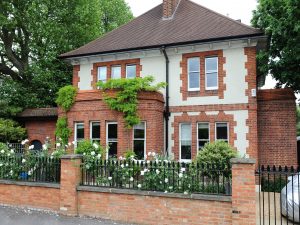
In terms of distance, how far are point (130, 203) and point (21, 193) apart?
151 inches

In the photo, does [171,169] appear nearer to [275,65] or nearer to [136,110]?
[136,110]

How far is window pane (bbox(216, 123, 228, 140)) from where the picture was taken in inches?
598

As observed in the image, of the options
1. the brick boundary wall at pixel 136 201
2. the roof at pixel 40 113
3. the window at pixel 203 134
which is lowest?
the brick boundary wall at pixel 136 201

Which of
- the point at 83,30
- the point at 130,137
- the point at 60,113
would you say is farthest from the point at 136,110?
the point at 83,30

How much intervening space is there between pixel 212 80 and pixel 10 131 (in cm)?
1092

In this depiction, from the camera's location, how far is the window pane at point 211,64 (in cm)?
1558

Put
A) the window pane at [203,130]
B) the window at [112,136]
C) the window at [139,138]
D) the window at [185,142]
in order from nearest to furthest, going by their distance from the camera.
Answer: the window at [139,138] → the window at [112,136] → the window pane at [203,130] → the window at [185,142]

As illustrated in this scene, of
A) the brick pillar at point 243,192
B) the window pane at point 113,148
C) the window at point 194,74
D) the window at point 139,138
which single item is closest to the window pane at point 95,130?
the window pane at point 113,148

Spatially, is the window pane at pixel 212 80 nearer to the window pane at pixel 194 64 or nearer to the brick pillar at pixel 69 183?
the window pane at pixel 194 64

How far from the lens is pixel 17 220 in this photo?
8.80 m

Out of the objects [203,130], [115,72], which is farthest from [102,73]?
Answer: [203,130]

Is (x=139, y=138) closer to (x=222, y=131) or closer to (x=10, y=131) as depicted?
(x=222, y=131)

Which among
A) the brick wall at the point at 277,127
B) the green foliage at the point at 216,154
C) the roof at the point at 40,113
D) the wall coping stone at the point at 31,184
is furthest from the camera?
the roof at the point at 40,113

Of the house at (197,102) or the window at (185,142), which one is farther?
the window at (185,142)
